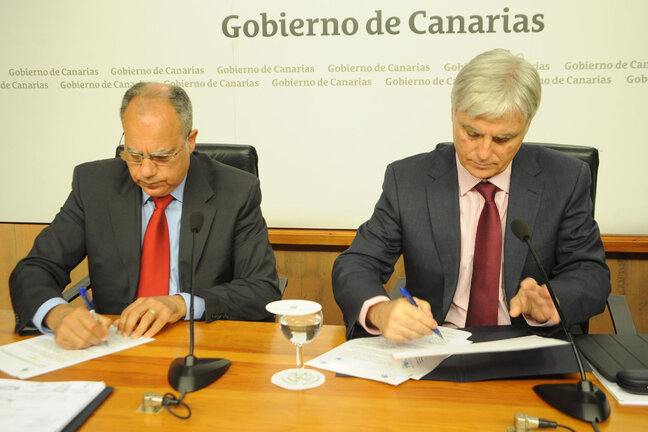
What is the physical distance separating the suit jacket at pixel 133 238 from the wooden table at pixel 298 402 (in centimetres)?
57

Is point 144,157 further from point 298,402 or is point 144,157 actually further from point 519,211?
point 519,211

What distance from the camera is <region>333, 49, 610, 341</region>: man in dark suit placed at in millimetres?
1731

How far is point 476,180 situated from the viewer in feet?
6.52

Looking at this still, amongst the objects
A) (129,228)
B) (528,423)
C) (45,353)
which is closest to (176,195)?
(129,228)

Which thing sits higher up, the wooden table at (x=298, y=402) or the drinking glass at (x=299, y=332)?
the drinking glass at (x=299, y=332)

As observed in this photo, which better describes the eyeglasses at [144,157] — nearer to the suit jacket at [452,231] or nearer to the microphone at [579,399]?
the suit jacket at [452,231]

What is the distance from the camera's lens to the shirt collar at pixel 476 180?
6.47ft

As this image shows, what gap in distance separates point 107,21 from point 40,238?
5.54ft

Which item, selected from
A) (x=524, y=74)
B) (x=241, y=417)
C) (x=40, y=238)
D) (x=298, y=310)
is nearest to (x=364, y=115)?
(x=524, y=74)

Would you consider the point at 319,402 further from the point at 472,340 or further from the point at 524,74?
the point at 524,74

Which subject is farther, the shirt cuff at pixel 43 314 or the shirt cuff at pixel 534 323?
the shirt cuff at pixel 43 314

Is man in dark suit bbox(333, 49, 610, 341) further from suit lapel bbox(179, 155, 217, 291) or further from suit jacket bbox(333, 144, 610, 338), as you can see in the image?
suit lapel bbox(179, 155, 217, 291)

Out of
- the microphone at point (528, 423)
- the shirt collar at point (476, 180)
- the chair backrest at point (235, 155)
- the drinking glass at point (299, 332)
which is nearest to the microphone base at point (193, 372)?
the drinking glass at point (299, 332)

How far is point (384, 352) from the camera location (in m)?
1.52
